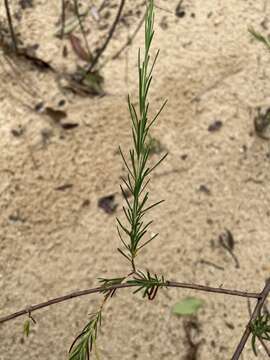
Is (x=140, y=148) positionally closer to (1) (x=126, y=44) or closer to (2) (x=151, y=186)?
(2) (x=151, y=186)

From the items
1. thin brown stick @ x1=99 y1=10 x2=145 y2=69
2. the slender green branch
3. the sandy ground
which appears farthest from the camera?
thin brown stick @ x1=99 y1=10 x2=145 y2=69

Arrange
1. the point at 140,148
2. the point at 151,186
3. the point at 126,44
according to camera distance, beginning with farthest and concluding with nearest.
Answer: the point at 126,44, the point at 151,186, the point at 140,148

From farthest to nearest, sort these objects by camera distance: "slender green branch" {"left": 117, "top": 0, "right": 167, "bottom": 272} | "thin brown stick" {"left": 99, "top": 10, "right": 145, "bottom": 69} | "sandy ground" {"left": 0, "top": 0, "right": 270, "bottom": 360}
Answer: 1. "thin brown stick" {"left": 99, "top": 10, "right": 145, "bottom": 69}
2. "sandy ground" {"left": 0, "top": 0, "right": 270, "bottom": 360}
3. "slender green branch" {"left": 117, "top": 0, "right": 167, "bottom": 272}

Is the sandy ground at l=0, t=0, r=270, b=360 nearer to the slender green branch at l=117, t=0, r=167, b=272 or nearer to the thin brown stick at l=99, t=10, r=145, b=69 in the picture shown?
the thin brown stick at l=99, t=10, r=145, b=69

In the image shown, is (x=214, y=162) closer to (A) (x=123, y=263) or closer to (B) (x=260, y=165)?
(B) (x=260, y=165)

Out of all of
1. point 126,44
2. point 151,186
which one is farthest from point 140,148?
point 126,44

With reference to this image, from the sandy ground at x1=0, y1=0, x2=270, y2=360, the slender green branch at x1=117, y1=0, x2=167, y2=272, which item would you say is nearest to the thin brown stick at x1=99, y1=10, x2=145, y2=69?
the sandy ground at x1=0, y1=0, x2=270, y2=360

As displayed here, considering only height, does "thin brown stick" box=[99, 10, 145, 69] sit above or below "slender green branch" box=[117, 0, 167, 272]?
above

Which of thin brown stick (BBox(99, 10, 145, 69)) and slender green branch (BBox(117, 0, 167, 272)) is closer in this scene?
slender green branch (BBox(117, 0, 167, 272))

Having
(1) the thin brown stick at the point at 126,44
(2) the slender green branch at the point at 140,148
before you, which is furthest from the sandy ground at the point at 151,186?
(2) the slender green branch at the point at 140,148
